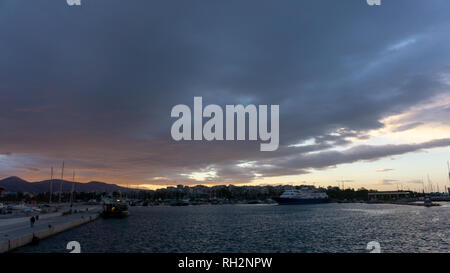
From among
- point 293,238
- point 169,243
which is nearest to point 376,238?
point 293,238

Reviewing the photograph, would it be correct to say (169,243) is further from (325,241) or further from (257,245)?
(325,241)

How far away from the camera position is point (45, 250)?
37000 millimetres

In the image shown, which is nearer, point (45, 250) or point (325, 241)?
point (45, 250)

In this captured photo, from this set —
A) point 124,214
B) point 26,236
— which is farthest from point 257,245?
point 124,214
